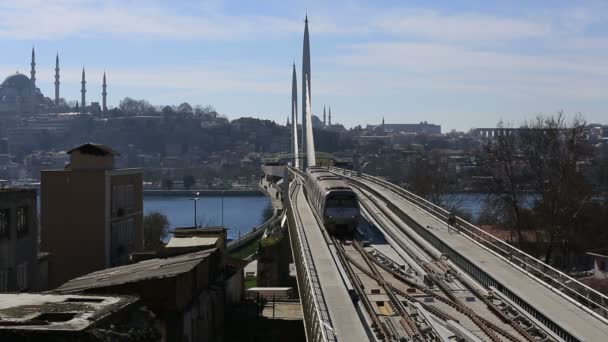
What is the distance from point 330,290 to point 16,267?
28.9 feet

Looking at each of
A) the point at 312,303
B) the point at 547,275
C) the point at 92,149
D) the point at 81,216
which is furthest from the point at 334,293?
the point at 92,149

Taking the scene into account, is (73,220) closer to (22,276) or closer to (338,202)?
(22,276)

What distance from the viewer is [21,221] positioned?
69.2 feet

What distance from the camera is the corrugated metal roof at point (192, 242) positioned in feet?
79.0

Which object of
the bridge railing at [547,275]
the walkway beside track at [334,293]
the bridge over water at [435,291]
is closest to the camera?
the walkway beside track at [334,293]

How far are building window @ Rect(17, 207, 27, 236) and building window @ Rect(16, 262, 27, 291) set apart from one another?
31.4 inches

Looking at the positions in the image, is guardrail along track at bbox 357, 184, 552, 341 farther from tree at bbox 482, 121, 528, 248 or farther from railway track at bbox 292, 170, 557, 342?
tree at bbox 482, 121, 528, 248

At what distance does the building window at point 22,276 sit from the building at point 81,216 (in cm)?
521

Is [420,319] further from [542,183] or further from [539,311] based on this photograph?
[542,183]

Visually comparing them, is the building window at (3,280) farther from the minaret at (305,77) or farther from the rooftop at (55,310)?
the minaret at (305,77)

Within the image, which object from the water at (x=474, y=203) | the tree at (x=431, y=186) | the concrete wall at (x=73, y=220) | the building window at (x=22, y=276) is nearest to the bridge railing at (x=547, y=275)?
the concrete wall at (x=73, y=220)

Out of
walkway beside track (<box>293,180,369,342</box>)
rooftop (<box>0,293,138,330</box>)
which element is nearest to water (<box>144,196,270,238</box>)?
walkway beside track (<box>293,180,369,342</box>)

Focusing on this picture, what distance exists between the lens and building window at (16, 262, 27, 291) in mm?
20828

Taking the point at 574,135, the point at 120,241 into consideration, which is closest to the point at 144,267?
the point at 120,241
